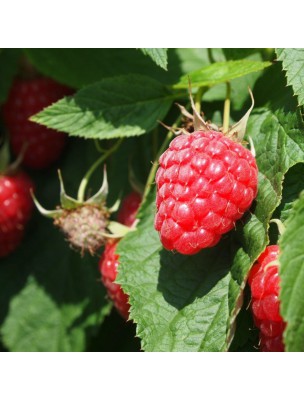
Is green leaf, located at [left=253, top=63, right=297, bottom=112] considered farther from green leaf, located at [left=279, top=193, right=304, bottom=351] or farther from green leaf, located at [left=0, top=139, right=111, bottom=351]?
green leaf, located at [left=0, top=139, right=111, bottom=351]

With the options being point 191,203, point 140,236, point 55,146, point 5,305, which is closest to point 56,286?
point 5,305

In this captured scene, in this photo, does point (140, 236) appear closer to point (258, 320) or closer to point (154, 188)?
point (154, 188)

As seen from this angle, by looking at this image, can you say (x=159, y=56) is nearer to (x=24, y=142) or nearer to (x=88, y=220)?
(x=88, y=220)

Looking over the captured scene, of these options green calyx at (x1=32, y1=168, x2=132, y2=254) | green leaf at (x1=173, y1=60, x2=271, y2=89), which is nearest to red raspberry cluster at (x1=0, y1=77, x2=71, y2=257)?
green calyx at (x1=32, y1=168, x2=132, y2=254)

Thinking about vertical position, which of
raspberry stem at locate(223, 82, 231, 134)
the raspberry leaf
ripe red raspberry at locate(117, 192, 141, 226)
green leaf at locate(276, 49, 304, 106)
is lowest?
the raspberry leaf

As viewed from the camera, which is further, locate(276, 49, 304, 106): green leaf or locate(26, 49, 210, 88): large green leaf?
locate(26, 49, 210, 88): large green leaf

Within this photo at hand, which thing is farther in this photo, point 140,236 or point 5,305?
point 5,305
